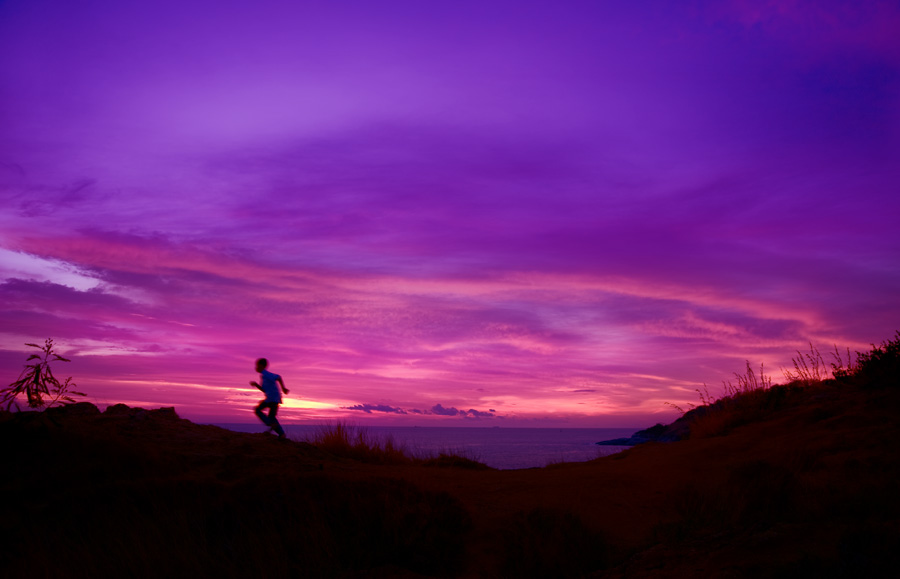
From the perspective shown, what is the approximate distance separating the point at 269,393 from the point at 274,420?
0.73 meters

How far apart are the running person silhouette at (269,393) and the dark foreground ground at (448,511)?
1.74 metres

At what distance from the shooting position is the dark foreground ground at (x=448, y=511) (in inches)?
232

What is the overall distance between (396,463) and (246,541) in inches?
A: 312

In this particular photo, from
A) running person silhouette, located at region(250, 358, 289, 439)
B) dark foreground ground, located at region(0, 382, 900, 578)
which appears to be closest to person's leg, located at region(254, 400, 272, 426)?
running person silhouette, located at region(250, 358, 289, 439)

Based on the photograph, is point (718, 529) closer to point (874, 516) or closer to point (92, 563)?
point (874, 516)

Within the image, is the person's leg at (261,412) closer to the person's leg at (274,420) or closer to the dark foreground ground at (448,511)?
the person's leg at (274,420)

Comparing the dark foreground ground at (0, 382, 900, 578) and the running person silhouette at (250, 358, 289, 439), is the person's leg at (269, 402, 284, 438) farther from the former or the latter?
the dark foreground ground at (0, 382, 900, 578)

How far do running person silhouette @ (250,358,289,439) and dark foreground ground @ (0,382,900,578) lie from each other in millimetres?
1743

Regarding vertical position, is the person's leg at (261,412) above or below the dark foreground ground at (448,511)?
above

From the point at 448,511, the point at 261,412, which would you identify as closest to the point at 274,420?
the point at 261,412

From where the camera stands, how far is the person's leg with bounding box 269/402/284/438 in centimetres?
1409

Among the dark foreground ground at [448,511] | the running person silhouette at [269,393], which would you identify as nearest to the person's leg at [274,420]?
the running person silhouette at [269,393]

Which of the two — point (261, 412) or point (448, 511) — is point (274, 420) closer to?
point (261, 412)

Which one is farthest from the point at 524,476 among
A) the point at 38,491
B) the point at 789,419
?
the point at 38,491
